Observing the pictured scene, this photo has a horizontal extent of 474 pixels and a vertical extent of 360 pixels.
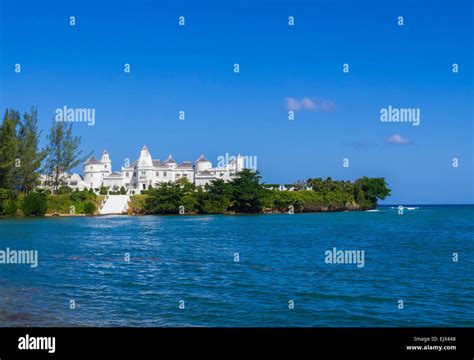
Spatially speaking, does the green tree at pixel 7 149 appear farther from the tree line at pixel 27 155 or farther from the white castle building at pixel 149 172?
the white castle building at pixel 149 172

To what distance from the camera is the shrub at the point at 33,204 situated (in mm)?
56031

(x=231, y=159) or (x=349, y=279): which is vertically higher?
(x=231, y=159)

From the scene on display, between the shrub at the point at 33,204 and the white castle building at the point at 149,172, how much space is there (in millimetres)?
28831

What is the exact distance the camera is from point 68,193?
6219 cm

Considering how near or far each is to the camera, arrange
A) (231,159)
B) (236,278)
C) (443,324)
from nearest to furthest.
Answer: (443,324)
(236,278)
(231,159)

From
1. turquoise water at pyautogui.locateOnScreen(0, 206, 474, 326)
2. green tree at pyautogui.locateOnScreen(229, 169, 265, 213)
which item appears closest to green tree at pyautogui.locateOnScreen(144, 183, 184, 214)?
green tree at pyautogui.locateOnScreen(229, 169, 265, 213)

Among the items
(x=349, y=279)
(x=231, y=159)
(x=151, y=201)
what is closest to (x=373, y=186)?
Result: (x=231, y=159)

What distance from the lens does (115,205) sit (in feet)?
219

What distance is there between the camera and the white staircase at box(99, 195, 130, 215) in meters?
65.5

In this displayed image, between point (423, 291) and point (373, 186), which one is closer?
point (423, 291)
